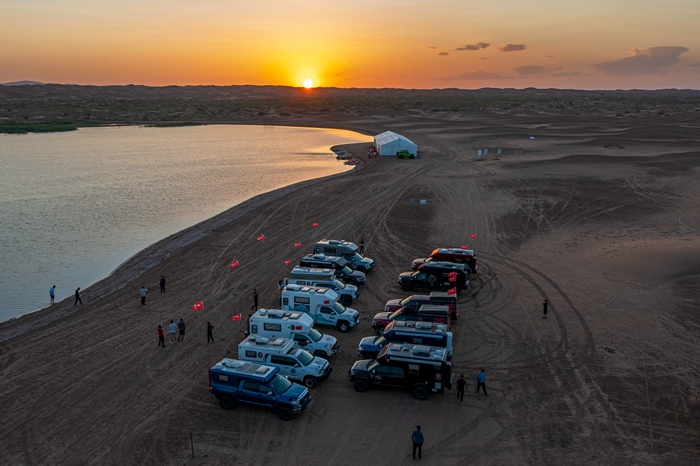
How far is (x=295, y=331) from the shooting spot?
23.1 m

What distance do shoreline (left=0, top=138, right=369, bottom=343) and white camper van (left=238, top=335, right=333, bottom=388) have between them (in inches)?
504

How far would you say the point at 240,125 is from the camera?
158750 mm

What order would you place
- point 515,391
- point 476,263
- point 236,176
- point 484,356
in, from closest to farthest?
point 515,391, point 484,356, point 476,263, point 236,176

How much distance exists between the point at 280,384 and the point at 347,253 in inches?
600

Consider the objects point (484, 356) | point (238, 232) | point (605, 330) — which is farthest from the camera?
point (238, 232)

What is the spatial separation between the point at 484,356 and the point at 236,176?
56576 mm

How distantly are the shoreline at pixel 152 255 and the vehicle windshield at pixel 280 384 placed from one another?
14753 millimetres

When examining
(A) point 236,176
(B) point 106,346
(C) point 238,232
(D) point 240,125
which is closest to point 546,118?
(D) point 240,125

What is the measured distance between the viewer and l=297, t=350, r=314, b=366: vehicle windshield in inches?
820

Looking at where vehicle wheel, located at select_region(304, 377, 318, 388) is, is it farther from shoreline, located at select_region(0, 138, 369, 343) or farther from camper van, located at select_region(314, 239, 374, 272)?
shoreline, located at select_region(0, 138, 369, 343)

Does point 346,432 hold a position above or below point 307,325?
below

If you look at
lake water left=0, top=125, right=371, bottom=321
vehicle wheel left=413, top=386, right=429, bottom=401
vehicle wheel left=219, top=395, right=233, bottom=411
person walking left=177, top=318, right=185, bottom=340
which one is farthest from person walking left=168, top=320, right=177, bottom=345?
vehicle wheel left=413, top=386, right=429, bottom=401

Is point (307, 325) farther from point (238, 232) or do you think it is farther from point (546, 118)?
point (546, 118)

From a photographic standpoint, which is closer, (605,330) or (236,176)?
(605,330)
